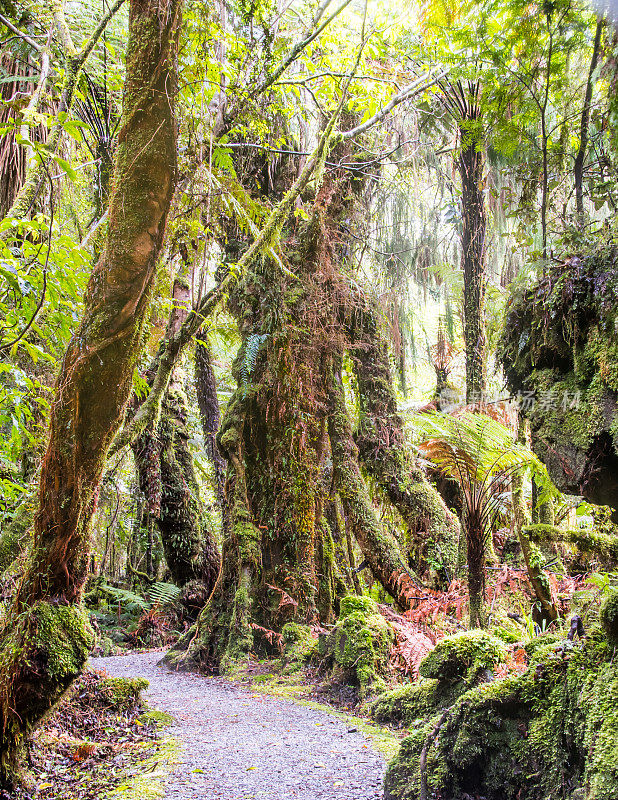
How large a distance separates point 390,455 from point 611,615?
4.92 m

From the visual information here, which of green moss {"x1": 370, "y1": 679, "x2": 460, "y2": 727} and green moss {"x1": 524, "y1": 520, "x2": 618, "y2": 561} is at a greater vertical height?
green moss {"x1": 524, "y1": 520, "x2": 618, "y2": 561}

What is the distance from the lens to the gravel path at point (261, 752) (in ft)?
8.21

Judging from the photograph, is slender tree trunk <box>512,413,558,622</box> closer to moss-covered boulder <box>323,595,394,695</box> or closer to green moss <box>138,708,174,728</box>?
moss-covered boulder <box>323,595,394,695</box>

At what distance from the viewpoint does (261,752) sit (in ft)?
10.1

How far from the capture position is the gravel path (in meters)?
2.50

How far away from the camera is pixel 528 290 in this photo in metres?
3.21

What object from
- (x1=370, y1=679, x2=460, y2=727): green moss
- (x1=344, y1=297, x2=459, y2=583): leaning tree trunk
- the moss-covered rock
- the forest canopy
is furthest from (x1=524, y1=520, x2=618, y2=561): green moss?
the moss-covered rock

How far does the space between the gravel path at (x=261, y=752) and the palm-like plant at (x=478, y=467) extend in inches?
52.0

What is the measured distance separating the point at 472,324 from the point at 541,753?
534 centimetres

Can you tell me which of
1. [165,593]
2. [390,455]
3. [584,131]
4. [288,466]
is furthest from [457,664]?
[165,593]

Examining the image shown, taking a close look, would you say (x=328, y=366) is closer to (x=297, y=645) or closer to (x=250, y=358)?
(x=250, y=358)

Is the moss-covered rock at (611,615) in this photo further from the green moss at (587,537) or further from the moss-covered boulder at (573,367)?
the green moss at (587,537)

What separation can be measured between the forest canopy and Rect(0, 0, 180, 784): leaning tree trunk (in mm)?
13

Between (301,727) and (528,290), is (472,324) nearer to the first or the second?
(528,290)
